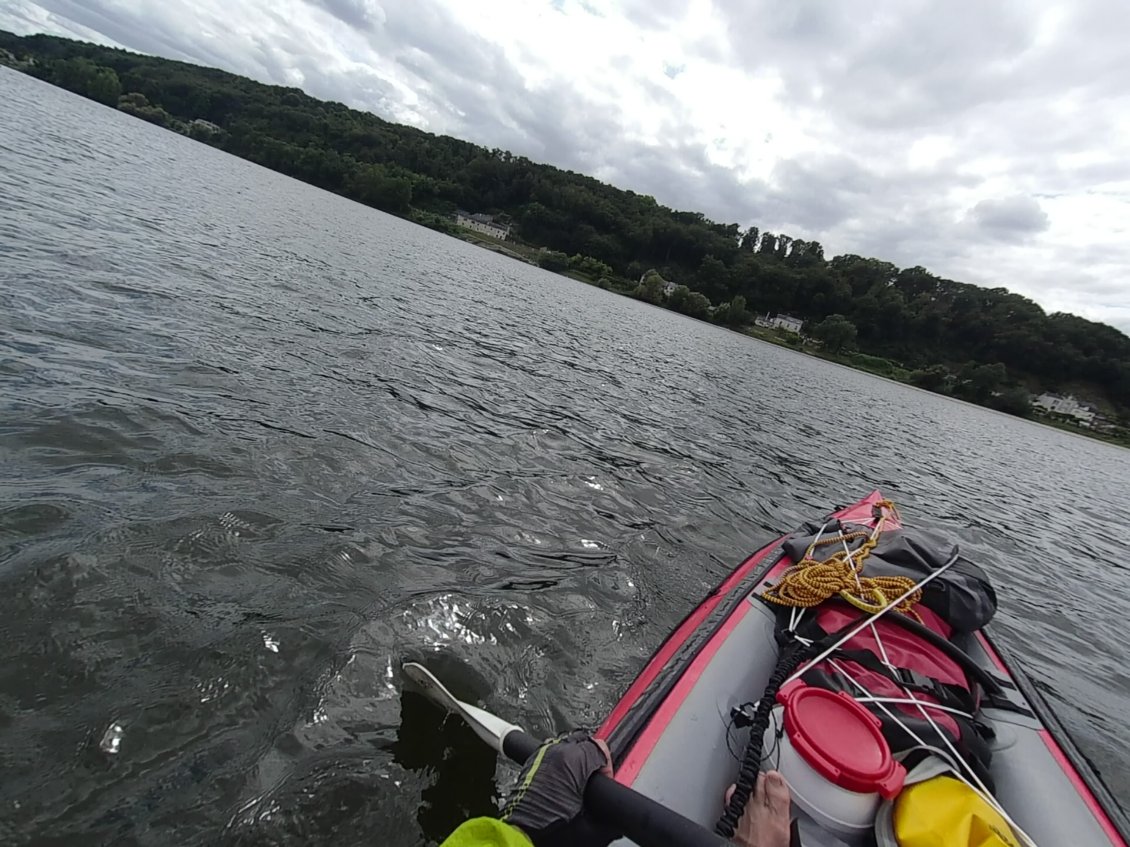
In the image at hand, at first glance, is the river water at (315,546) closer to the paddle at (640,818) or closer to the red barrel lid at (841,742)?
the paddle at (640,818)

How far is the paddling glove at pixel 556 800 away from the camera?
1.86m

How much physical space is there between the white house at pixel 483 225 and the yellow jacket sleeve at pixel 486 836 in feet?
377

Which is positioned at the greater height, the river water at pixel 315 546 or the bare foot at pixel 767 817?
the bare foot at pixel 767 817

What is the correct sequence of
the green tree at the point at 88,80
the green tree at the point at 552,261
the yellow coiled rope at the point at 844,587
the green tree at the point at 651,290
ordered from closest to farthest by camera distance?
the yellow coiled rope at the point at 844,587 < the green tree at the point at 88,80 < the green tree at the point at 651,290 < the green tree at the point at 552,261

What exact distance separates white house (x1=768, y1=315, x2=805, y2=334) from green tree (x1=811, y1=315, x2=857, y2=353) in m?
11.9

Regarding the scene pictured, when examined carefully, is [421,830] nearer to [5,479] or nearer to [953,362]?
[5,479]

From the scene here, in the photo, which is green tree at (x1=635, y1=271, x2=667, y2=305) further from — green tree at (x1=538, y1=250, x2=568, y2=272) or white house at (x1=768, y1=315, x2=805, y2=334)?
white house at (x1=768, y1=315, x2=805, y2=334)

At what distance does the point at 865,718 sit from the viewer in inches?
94.0

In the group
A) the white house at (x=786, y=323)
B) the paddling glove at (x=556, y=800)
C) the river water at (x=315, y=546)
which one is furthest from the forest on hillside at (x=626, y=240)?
the paddling glove at (x=556, y=800)

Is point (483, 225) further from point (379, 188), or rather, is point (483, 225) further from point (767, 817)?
point (767, 817)

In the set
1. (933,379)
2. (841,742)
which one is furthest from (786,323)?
(841,742)

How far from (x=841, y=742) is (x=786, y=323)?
11602cm

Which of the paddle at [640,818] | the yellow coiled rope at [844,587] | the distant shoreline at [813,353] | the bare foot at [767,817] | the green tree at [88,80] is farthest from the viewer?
the green tree at [88,80]

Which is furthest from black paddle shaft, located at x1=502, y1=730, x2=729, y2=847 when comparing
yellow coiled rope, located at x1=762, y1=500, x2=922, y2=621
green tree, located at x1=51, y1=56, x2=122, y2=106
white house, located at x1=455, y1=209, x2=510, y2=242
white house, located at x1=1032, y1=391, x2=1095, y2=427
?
green tree, located at x1=51, y1=56, x2=122, y2=106
